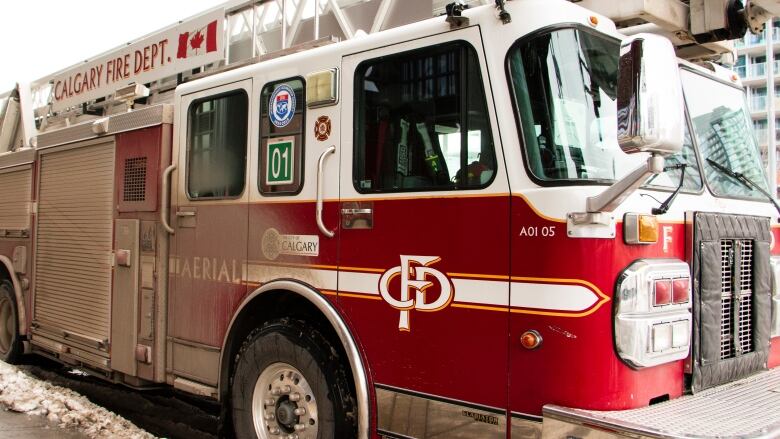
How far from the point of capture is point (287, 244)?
4.06 m

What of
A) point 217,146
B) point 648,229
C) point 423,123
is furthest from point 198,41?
point 648,229

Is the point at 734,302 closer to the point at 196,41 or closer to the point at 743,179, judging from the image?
the point at 743,179

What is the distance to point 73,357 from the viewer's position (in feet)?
19.7

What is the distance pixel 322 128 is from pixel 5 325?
229 inches

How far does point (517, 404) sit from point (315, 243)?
1.51 m

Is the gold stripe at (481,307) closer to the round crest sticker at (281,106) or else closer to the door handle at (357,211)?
the door handle at (357,211)

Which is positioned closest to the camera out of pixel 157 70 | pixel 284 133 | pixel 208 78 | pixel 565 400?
pixel 565 400

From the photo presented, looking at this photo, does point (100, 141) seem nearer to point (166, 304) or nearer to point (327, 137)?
point (166, 304)

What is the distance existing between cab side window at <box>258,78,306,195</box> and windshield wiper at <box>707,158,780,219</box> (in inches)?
94.5

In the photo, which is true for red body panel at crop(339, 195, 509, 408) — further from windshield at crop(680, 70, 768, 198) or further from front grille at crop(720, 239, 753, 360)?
windshield at crop(680, 70, 768, 198)

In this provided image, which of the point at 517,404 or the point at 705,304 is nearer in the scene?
the point at 517,404

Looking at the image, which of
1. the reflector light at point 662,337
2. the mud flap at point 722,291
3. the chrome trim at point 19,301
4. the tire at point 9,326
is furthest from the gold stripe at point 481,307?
the tire at point 9,326

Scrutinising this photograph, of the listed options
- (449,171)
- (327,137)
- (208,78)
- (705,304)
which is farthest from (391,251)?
(208,78)

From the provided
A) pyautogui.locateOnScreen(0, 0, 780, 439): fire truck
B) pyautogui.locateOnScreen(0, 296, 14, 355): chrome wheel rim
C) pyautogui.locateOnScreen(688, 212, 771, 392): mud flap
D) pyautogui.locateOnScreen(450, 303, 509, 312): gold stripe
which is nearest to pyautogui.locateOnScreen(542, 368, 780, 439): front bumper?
pyautogui.locateOnScreen(0, 0, 780, 439): fire truck
